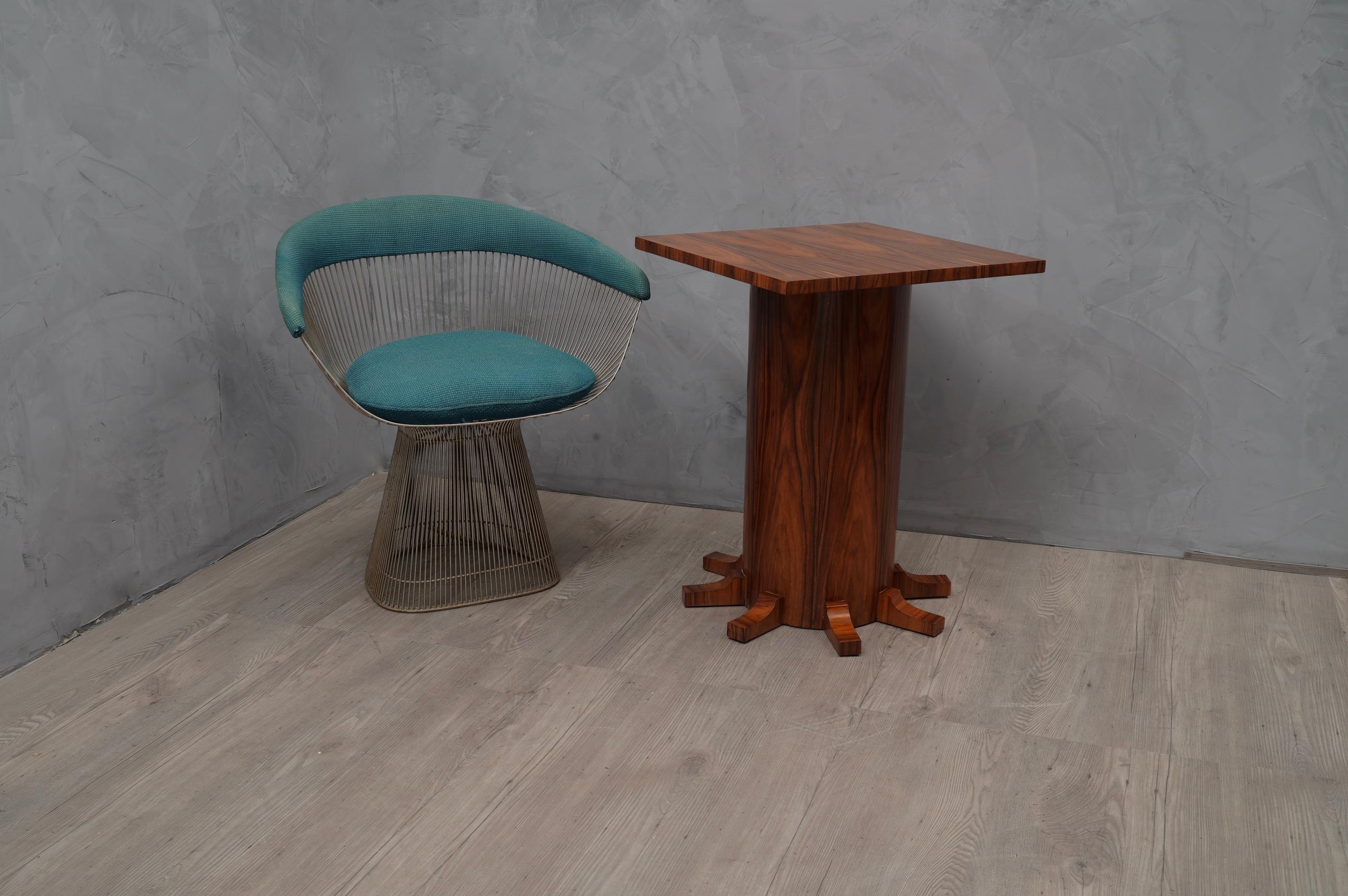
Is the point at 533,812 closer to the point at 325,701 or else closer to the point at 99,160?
the point at 325,701

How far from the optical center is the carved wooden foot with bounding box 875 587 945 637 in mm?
2205

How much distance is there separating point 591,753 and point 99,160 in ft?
5.09

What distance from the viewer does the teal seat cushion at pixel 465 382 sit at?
2.13 meters

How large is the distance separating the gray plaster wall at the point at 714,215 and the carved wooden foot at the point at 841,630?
639 mm

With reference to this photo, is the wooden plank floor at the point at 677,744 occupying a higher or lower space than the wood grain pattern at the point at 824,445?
lower

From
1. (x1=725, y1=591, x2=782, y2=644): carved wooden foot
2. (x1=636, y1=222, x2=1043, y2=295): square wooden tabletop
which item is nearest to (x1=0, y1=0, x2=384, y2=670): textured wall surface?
(x1=636, y1=222, x2=1043, y2=295): square wooden tabletop

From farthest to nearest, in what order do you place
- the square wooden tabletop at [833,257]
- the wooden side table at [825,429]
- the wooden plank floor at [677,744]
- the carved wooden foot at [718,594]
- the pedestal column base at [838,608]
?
the carved wooden foot at [718,594] → the pedestal column base at [838,608] → the wooden side table at [825,429] → the square wooden tabletop at [833,257] → the wooden plank floor at [677,744]

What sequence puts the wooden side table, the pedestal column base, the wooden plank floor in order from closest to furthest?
the wooden plank floor < the wooden side table < the pedestal column base

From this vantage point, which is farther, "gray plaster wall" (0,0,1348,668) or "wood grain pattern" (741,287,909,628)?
"gray plaster wall" (0,0,1348,668)

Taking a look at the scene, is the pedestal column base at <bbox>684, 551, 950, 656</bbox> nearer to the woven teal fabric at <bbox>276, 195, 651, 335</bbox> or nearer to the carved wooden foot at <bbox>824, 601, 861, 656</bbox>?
the carved wooden foot at <bbox>824, 601, 861, 656</bbox>

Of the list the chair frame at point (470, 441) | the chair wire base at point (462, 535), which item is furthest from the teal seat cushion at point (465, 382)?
the chair wire base at point (462, 535)

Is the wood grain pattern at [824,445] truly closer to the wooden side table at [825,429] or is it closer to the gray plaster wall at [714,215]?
the wooden side table at [825,429]

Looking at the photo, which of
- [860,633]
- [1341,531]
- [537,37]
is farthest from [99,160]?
[1341,531]

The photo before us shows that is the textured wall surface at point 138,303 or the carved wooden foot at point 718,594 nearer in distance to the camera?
the textured wall surface at point 138,303
